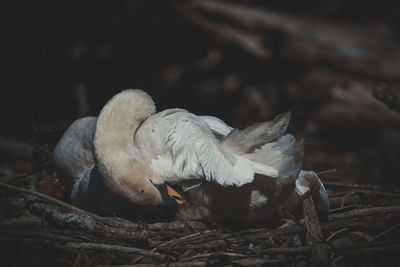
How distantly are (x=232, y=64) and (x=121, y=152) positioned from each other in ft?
13.0

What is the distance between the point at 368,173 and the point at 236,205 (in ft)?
8.06

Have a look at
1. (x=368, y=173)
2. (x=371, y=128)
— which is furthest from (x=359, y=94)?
(x=368, y=173)

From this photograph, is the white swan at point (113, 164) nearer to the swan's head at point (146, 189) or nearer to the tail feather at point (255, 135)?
the swan's head at point (146, 189)

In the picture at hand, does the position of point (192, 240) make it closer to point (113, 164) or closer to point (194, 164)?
point (194, 164)

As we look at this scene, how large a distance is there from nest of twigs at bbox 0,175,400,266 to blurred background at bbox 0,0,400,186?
71.5 inches

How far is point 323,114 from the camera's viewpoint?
4488 millimetres

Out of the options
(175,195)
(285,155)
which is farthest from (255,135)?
(175,195)

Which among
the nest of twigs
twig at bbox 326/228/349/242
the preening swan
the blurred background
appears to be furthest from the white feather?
the blurred background

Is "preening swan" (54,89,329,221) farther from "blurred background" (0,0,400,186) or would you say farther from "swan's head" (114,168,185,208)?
"blurred background" (0,0,400,186)

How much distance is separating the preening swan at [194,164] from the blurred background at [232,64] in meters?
2.05

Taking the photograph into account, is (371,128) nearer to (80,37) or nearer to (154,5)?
(154,5)

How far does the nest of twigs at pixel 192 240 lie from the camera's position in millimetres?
1543

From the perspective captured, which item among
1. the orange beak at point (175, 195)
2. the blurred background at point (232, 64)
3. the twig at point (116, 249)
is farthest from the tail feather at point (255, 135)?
the blurred background at point (232, 64)

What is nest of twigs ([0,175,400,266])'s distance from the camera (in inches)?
60.7
